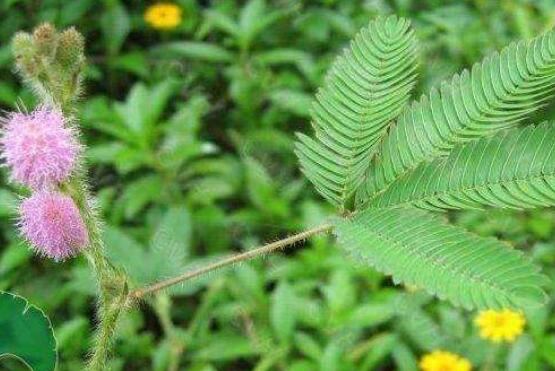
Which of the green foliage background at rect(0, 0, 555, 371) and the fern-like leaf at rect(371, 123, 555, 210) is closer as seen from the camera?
the fern-like leaf at rect(371, 123, 555, 210)

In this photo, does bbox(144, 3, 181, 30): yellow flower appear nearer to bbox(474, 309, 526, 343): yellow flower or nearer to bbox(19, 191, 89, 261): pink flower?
bbox(474, 309, 526, 343): yellow flower

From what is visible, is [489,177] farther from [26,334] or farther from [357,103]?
[26,334]

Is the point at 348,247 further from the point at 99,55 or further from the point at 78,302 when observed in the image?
the point at 99,55

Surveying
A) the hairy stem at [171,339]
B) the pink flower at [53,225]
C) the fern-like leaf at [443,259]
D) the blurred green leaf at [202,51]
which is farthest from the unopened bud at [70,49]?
the blurred green leaf at [202,51]

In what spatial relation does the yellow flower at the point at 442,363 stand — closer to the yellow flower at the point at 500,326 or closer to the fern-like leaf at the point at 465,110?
the yellow flower at the point at 500,326

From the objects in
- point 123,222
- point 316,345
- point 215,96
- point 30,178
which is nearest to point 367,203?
point 30,178

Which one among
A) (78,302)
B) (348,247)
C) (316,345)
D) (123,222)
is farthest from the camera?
(123,222)

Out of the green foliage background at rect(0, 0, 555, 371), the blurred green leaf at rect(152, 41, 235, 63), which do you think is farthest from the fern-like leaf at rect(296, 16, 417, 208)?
the blurred green leaf at rect(152, 41, 235, 63)
